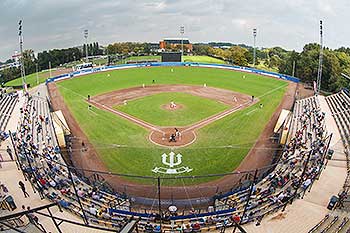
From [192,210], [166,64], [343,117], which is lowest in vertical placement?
[192,210]

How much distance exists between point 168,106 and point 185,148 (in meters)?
14.8

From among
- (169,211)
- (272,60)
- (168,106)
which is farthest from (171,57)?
(169,211)

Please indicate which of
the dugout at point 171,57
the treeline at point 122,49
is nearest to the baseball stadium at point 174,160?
the dugout at point 171,57

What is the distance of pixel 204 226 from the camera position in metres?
16.3

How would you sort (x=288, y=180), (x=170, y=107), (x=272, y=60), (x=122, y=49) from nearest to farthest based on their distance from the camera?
(x=288, y=180) → (x=170, y=107) → (x=272, y=60) → (x=122, y=49)

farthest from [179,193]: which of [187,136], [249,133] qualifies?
[249,133]

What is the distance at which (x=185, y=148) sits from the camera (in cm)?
2961

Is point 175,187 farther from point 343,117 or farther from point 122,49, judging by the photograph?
point 122,49

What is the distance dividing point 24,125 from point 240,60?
67.5m

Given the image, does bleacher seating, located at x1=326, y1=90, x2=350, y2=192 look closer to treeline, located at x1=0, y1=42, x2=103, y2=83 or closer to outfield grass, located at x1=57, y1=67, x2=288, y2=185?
outfield grass, located at x1=57, y1=67, x2=288, y2=185

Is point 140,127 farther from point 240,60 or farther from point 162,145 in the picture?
point 240,60

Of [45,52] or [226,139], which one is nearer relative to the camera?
[226,139]

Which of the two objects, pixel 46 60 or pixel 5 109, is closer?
pixel 5 109

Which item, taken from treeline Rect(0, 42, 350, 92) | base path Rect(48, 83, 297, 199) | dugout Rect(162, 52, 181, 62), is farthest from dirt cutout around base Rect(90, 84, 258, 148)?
dugout Rect(162, 52, 181, 62)
